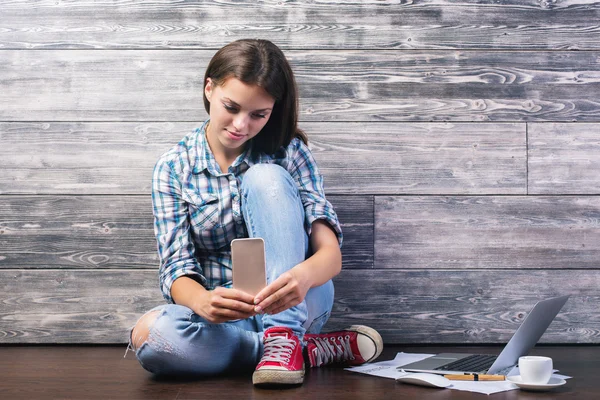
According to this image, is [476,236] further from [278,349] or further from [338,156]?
[278,349]

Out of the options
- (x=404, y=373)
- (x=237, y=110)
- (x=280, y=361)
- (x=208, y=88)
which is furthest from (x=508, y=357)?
(x=208, y=88)

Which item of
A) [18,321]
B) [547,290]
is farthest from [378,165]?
[18,321]

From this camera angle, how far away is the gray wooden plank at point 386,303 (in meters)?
1.95

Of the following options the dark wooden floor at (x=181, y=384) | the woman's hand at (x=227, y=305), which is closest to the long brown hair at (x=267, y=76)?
the woman's hand at (x=227, y=305)

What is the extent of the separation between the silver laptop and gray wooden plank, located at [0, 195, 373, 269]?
35.0 inches

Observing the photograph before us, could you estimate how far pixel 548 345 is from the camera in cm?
196

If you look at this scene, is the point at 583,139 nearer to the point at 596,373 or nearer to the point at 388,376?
the point at 596,373

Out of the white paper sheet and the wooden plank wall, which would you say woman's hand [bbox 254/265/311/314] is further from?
the wooden plank wall

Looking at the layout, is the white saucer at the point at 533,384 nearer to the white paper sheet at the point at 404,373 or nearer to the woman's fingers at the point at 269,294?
the white paper sheet at the point at 404,373

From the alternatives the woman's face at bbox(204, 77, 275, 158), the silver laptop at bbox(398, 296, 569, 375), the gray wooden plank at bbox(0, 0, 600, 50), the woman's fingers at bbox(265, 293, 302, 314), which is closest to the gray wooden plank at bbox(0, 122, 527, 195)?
the gray wooden plank at bbox(0, 0, 600, 50)

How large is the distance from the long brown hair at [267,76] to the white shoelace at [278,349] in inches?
19.7

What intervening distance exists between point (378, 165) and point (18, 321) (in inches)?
45.9

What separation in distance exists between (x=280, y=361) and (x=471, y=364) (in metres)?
0.49

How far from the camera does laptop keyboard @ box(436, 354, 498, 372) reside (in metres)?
1.45
